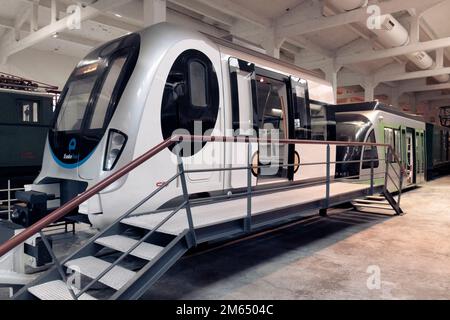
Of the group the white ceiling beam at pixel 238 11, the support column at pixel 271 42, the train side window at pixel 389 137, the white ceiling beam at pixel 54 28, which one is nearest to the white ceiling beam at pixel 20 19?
the white ceiling beam at pixel 54 28

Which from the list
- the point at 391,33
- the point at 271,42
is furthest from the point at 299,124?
the point at 391,33

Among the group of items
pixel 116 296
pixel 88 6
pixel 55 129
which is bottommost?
pixel 116 296

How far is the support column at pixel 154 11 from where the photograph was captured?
6637mm

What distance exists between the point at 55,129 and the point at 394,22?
8.82 m

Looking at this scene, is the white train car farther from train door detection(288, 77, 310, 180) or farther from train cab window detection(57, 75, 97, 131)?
train door detection(288, 77, 310, 180)

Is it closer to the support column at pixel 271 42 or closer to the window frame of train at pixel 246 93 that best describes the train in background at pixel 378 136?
the support column at pixel 271 42

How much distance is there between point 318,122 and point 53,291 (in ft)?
16.0

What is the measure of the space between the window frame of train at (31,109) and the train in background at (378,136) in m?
5.69

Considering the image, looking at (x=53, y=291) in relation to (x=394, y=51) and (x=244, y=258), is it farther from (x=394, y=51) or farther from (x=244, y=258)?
(x=394, y=51)

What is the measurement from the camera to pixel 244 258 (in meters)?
4.34

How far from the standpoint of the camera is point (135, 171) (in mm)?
3285

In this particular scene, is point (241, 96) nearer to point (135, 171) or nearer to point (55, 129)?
point (135, 171)

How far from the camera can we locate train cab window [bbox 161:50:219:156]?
354cm
